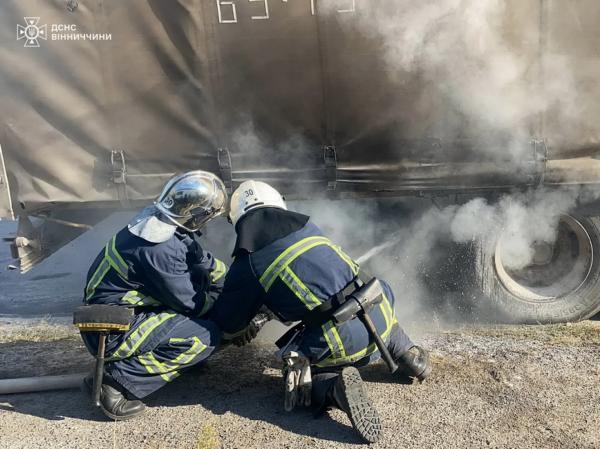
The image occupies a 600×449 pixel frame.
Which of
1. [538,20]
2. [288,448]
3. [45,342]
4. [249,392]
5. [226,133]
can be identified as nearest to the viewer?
[288,448]

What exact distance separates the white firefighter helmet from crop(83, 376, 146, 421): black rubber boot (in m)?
1.18

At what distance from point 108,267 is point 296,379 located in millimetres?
1238

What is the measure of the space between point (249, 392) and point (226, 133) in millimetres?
1801

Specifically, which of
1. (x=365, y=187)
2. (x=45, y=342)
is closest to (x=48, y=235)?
(x=45, y=342)

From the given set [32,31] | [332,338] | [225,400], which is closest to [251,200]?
[332,338]

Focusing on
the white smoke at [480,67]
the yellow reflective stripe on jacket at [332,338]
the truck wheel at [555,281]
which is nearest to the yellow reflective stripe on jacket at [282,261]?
the yellow reflective stripe on jacket at [332,338]

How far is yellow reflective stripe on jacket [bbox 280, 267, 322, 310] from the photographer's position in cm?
300

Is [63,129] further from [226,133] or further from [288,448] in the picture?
[288,448]

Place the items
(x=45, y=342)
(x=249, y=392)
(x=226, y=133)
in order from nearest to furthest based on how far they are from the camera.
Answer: (x=249, y=392) < (x=226, y=133) < (x=45, y=342)

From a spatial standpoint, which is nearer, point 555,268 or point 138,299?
point 138,299

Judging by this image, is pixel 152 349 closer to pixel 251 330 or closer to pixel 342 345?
pixel 251 330

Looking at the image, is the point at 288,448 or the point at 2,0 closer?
the point at 288,448

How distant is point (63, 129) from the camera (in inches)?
160

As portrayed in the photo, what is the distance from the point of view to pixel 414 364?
3.38m
